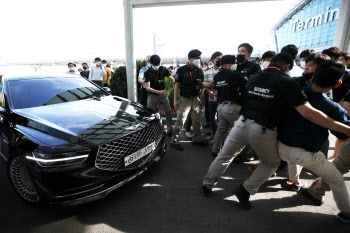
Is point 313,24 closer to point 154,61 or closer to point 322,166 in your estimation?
point 154,61

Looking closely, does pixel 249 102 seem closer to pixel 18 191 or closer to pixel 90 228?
pixel 90 228

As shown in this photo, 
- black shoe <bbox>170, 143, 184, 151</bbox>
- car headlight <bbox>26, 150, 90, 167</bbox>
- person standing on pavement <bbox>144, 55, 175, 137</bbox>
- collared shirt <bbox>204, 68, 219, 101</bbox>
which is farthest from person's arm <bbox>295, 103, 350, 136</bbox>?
person standing on pavement <bbox>144, 55, 175, 137</bbox>

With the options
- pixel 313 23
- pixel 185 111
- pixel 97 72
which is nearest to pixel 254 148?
pixel 185 111

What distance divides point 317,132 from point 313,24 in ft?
159

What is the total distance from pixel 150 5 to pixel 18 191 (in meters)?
5.93

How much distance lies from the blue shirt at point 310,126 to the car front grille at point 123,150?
1.57 m

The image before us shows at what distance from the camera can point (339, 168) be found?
86.5 inches

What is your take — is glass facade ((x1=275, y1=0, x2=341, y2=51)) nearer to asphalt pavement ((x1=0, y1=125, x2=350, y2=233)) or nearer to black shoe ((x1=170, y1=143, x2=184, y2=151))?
black shoe ((x1=170, y1=143, x2=184, y2=151))

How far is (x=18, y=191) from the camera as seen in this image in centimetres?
226

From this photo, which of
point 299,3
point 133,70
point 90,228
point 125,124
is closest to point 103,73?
point 133,70

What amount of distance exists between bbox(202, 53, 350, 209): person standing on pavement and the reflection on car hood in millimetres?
1248

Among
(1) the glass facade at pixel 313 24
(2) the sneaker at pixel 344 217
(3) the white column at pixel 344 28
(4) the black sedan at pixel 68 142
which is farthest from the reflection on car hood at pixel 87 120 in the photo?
(1) the glass facade at pixel 313 24

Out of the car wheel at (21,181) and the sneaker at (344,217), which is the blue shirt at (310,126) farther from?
the car wheel at (21,181)

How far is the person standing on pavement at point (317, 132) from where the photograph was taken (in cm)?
167
